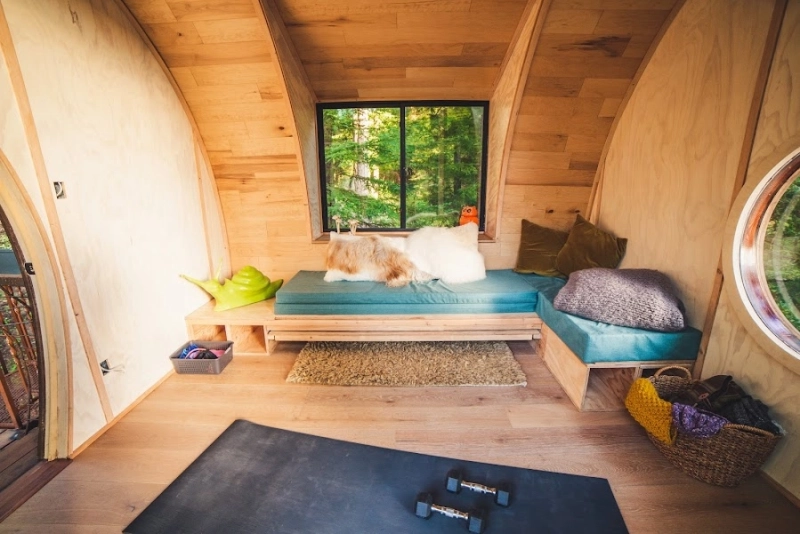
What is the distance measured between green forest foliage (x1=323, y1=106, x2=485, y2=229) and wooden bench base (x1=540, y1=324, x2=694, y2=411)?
5.97 ft

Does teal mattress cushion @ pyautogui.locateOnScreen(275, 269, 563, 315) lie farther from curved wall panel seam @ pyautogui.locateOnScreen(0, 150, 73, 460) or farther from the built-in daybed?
curved wall panel seam @ pyautogui.locateOnScreen(0, 150, 73, 460)

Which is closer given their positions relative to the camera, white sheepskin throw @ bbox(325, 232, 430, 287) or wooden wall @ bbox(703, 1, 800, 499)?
wooden wall @ bbox(703, 1, 800, 499)

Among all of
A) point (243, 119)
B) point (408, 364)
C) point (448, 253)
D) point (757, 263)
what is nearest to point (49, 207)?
point (243, 119)

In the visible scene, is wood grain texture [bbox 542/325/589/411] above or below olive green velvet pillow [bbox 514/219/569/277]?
below

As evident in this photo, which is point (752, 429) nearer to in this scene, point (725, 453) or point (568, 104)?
point (725, 453)

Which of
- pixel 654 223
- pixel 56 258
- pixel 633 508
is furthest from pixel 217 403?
pixel 654 223

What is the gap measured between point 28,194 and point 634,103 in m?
3.69

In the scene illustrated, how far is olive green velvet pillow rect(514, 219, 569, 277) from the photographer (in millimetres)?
2979

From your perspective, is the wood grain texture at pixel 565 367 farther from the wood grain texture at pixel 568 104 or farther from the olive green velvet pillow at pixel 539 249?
the wood grain texture at pixel 568 104

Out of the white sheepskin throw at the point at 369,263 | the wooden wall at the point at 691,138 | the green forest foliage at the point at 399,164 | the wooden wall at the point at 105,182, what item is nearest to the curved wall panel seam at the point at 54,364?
the wooden wall at the point at 105,182

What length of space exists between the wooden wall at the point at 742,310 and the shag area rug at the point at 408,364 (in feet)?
3.68

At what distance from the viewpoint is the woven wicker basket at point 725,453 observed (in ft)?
4.66

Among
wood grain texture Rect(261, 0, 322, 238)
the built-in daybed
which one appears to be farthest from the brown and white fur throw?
wood grain texture Rect(261, 0, 322, 238)

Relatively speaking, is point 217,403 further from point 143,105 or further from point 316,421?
point 143,105
